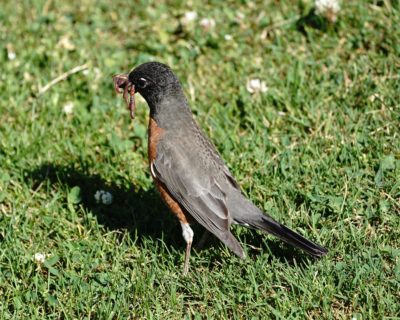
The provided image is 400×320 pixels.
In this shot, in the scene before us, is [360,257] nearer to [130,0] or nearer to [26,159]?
[26,159]

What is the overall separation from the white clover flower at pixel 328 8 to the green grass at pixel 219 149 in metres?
0.12

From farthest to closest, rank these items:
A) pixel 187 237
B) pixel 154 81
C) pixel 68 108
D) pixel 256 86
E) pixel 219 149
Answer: pixel 68 108
pixel 256 86
pixel 219 149
pixel 154 81
pixel 187 237

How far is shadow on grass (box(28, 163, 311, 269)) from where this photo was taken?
5.21 metres

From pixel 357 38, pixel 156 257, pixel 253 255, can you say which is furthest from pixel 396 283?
pixel 357 38

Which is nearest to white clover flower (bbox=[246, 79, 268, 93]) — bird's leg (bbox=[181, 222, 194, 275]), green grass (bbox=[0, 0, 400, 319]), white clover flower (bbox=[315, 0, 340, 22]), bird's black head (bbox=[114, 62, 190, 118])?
green grass (bbox=[0, 0, 400, 319])

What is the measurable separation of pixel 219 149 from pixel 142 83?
1.02 meters

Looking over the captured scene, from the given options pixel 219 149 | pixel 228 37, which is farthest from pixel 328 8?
pixel 219 149

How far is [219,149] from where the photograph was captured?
611 cm

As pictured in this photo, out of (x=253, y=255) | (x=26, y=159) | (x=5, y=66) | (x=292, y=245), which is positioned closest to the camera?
(x=292, y=245)

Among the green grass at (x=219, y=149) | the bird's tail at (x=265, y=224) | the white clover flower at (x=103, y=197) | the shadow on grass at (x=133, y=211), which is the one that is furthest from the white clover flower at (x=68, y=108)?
A: the bird's tail at (x=265, y=224)

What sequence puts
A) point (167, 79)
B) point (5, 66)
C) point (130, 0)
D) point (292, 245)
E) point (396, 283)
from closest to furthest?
1. point (396, 283)
2. point (292, 245)
3. point (167, 79)
4. point (5, 66)
5. point (130, 0)

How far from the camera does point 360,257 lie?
4645 mm

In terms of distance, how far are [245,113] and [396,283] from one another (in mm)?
2474

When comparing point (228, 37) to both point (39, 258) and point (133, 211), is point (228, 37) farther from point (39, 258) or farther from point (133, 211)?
point (39, 258)
